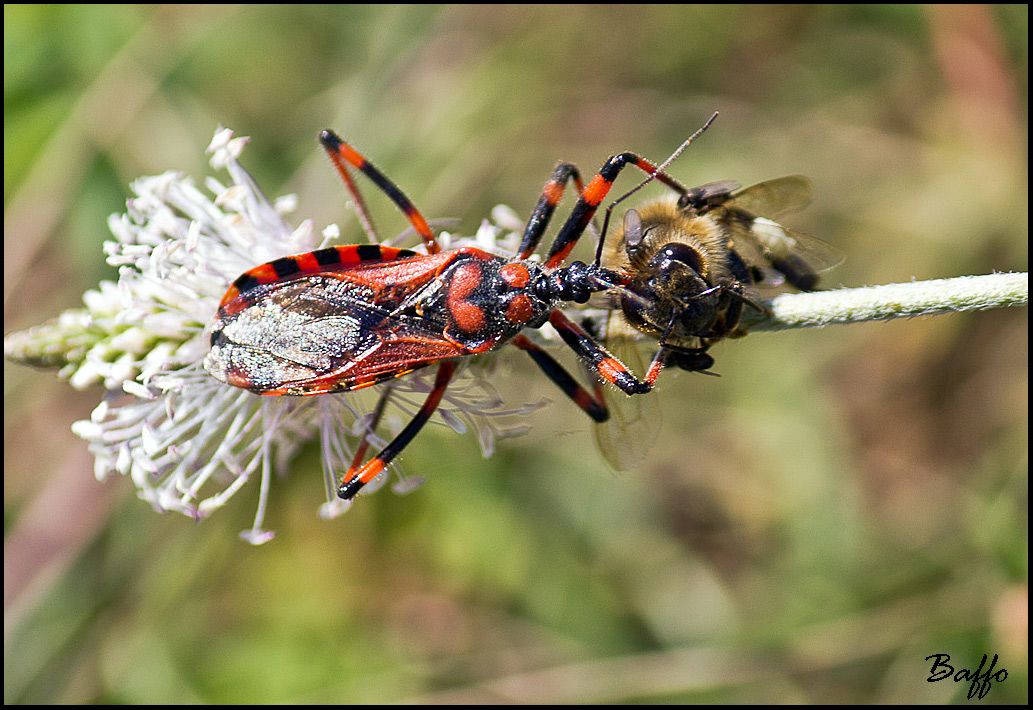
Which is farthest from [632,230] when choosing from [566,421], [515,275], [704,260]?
[566,421]

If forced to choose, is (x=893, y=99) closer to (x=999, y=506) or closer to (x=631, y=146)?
(x=631, y=146)

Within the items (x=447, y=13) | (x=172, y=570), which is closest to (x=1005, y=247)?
(x=447, y=13)

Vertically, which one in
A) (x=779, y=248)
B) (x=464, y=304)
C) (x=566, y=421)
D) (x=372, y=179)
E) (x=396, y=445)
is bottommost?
(x=566, y=421)

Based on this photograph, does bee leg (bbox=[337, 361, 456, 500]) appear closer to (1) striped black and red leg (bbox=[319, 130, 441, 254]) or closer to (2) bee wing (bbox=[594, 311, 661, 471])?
(1) striped black and red leg (bbox=[319, 130, 441, 254])

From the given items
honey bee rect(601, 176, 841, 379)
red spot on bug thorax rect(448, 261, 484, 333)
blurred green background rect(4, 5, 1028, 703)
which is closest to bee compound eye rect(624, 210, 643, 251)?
honey bee rect(601, 176, 841, 379)

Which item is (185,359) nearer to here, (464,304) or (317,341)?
(317,341)
